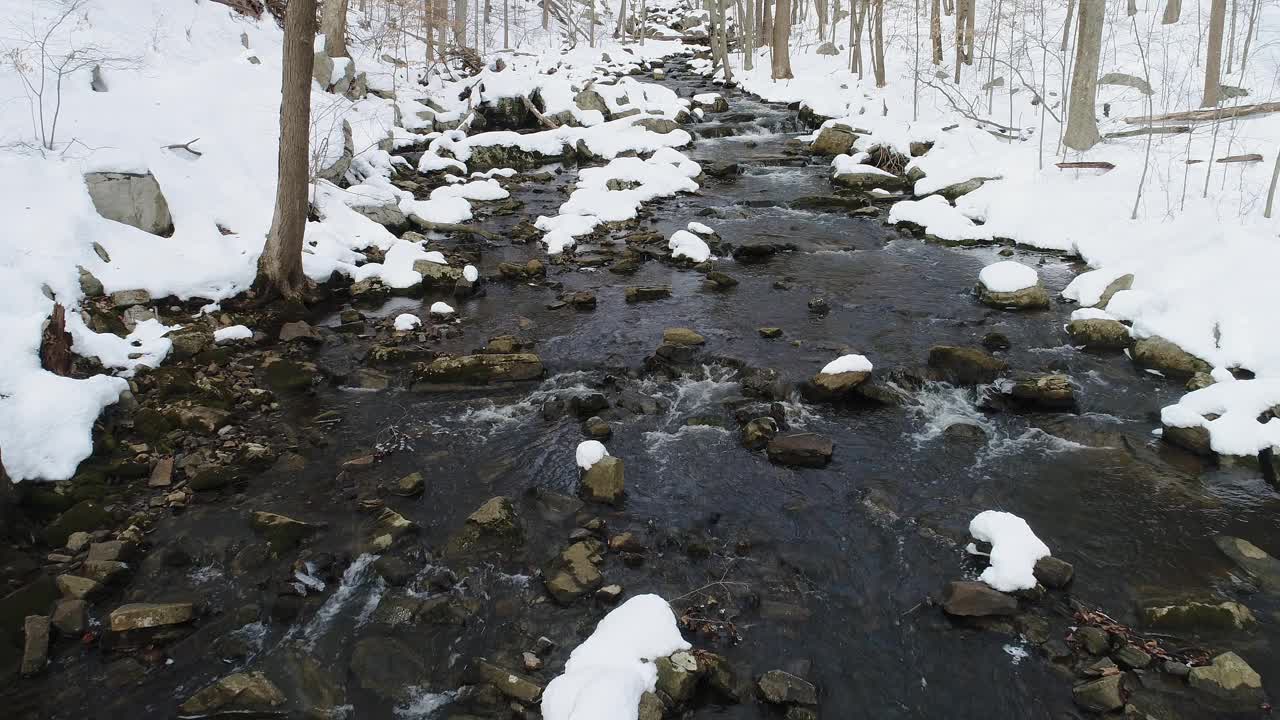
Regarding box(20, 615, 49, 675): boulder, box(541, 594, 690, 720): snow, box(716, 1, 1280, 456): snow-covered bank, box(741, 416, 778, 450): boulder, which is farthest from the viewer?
box(716, 1, 1280, 456): snow-covered bank

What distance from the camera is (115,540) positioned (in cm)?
522

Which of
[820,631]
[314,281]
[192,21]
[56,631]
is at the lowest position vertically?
[820,631]

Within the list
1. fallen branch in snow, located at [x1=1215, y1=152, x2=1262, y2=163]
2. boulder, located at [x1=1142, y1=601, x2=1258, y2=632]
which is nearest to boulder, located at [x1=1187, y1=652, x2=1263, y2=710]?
boulder, located at [x1=1142, y1=601, x2=1258, y2=632]

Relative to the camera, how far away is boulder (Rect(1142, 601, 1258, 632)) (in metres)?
4.53

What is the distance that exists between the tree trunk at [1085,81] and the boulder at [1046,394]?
311 inches

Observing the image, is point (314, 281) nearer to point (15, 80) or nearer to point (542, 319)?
point (542, 319)

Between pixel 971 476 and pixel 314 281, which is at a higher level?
pixel 314 281

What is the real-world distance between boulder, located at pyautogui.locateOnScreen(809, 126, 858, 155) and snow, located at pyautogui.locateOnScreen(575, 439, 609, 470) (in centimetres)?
1409

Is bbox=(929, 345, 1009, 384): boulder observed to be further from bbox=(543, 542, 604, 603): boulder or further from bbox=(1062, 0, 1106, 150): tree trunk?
bbox=(1062, 0, 1106, 150): tree trunk

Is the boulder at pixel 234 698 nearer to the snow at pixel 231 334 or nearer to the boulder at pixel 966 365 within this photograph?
the snow at pixel 231 334

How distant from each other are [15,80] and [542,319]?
7982 mm

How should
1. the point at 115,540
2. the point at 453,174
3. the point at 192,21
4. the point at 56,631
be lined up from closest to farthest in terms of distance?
1. the point at 56,631
2. the point at 115,540
3. the point at 192,21
4. the point at 453,174

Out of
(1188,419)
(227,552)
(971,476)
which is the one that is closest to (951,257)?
(1188,419)

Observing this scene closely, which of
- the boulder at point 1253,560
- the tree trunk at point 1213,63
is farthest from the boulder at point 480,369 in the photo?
the tree trunk at point 1213,63
